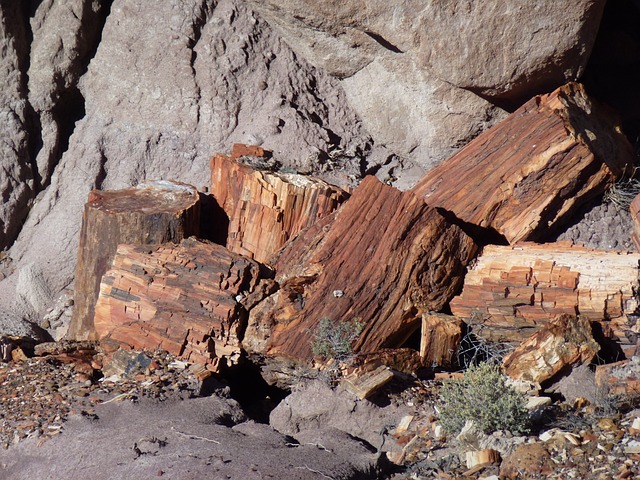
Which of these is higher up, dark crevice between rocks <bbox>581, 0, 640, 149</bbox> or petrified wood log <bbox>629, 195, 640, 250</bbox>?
dark crevice between rocks <bbox>581, 0, 640, 149</bbox>

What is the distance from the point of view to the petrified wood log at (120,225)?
16.8 feet

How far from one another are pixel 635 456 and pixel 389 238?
1.94 meters

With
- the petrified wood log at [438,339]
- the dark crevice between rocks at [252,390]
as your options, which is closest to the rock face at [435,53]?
the petrified wood log at [438,339]

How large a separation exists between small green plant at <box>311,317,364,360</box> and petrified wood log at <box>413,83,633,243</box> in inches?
46.1

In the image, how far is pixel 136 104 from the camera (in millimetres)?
6188

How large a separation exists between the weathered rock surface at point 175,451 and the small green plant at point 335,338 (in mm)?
655

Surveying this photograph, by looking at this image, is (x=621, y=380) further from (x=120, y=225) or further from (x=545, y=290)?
(x=120, y=225)

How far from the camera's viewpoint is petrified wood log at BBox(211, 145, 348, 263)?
5340mm

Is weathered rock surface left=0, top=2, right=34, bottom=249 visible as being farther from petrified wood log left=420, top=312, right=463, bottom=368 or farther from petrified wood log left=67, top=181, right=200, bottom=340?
petrified wood log left=420, top=312, right=463, bottom=368

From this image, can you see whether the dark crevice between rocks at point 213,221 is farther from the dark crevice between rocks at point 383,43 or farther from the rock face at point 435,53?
the dark crevice between rocks at point 383,43

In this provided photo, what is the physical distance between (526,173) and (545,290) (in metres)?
0.84


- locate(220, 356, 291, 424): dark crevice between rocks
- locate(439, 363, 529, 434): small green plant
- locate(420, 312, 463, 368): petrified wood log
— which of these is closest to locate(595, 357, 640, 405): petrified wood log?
locate(439, 363, 529, 434): small green plant

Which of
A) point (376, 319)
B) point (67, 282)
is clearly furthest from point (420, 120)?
point (67, 282)

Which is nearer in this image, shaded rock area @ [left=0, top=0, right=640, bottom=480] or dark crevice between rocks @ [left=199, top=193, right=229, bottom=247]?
shaded rock area @ [left=0, top=0, right=640, bottom=480]
